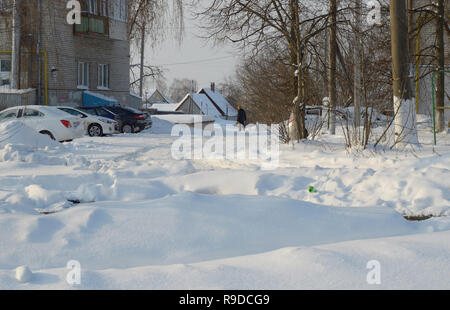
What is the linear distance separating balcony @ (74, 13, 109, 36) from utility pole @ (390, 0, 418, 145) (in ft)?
67.4

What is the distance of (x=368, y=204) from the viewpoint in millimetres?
6609

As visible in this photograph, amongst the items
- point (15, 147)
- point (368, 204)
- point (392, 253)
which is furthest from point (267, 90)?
point (392, 253)

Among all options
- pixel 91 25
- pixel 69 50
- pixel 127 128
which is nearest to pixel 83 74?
pixel 69 50

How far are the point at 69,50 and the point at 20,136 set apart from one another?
55.8 ft

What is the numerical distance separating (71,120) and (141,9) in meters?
5.36

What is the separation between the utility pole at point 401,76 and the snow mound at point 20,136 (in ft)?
29.3

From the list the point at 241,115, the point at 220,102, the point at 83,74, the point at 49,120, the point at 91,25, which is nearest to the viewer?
the point at 49,120

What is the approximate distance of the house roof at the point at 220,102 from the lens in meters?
85.1

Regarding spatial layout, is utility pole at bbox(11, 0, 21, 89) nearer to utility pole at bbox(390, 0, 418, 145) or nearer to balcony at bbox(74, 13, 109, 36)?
balcony at bbox(74, 13, 109, 36)

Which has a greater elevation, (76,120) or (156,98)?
(156,98)

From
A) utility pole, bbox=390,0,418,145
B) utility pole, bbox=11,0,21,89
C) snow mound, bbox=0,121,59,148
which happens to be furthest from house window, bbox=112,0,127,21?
utility pole, bbox=390,0,418,145

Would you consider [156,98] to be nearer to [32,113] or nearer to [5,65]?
[5,65]

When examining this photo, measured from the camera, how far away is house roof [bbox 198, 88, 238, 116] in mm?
85125

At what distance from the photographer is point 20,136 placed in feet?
43.3
